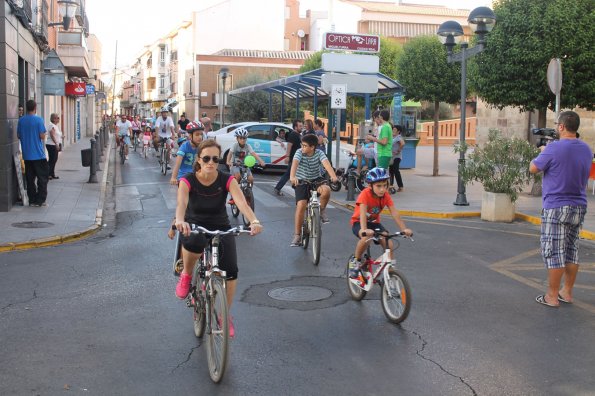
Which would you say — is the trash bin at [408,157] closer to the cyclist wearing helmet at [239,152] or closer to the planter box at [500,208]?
the planter box at [500,208]

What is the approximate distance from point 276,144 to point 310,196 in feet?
40.3

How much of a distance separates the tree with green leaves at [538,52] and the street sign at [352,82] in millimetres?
2657

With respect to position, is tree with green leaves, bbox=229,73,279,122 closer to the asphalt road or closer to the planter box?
the planter box

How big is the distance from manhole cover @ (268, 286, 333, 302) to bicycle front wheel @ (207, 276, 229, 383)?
1.97 meters

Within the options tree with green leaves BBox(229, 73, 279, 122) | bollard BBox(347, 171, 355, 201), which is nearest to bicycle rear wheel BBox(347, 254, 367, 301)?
bollard BBox(347, 171, 355, 201)

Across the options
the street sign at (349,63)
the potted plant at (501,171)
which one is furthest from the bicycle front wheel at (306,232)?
the street sign at (349,63)

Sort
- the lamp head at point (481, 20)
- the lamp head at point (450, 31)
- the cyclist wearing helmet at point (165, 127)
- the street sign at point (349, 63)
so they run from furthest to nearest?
the cyclist wearing helmet at point (165, 127) < the street sign at point (349, 63) < the lamp head at point (450, 31) < the lamp head at point (481, 20)

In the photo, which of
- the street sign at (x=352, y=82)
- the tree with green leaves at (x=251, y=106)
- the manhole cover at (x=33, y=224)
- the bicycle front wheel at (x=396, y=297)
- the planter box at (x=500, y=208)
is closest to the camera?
the bicycle front wheel at (x=396, y=297)

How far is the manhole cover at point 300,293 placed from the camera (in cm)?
684

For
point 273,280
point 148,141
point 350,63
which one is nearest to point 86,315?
point 273,280

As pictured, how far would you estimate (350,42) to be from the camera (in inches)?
654

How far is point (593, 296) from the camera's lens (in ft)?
23.4

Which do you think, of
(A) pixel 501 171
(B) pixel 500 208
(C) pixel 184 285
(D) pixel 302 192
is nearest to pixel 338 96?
(A) pixel 501 171

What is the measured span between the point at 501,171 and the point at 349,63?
20.5 feet
